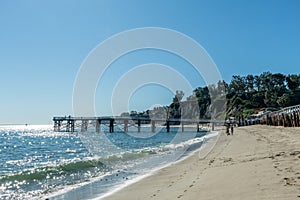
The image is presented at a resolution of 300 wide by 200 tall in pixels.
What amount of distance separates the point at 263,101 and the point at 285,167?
119160 mm

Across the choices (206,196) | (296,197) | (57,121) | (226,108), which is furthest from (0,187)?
(226,108)

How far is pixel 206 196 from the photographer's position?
6.27 m

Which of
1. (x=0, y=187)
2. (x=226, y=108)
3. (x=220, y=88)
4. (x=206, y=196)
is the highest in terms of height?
(x=220, y=88)

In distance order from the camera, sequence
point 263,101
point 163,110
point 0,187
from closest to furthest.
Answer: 1. point 0,187
2. point 263,101
3. point 163,110

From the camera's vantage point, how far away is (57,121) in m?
109

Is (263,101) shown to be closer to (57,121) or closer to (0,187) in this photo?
(57,121)

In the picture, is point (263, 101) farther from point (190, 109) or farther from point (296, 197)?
point (296, 197)

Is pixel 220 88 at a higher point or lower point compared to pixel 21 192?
higher

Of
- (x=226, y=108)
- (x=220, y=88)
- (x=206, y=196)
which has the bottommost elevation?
(x=206, y=196)

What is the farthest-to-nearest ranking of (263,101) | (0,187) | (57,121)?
(263,101) < (57,121) < (0,187)

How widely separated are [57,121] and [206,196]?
354 ft

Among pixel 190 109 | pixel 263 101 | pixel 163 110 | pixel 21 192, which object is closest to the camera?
pixel 21 192

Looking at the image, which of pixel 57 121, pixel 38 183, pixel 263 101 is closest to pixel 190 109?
pixel 263 101

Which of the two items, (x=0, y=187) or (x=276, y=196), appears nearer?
(x=276, y=196)
